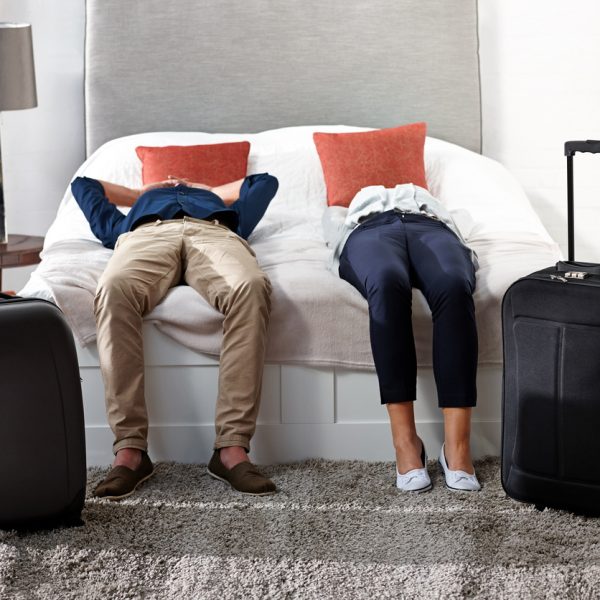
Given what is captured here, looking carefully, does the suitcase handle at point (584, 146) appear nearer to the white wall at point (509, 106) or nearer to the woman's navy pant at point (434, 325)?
the woman's navy pant at point (434, 325)

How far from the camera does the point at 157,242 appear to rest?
260 centimetres

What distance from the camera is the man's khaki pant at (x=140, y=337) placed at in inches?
93.0

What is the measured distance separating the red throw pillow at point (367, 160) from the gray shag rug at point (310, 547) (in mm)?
1279

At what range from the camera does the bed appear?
2.51 metres

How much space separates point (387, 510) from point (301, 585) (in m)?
0.40

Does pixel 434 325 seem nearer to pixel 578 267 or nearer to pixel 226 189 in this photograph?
pixel 578 267

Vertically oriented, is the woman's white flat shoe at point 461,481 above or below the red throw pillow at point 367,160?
below

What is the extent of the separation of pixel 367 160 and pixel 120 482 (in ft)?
5.25

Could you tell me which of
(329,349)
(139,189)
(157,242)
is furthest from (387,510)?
(139,189)

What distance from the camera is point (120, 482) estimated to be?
2281 mm

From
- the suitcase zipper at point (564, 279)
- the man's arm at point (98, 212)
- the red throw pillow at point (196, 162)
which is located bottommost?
the suitcase zipper at point (564, 279)

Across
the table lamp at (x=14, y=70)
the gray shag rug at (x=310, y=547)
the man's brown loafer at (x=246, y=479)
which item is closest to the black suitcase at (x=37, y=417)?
the gray shag rug at (x=310, y=547)

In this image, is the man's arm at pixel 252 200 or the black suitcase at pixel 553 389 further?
the man's arm at pixel 252 200

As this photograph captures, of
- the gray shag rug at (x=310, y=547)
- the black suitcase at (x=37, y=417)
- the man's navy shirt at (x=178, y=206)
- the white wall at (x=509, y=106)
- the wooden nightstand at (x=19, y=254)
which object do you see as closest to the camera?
the gray shag rug at (x=310, y=547)
